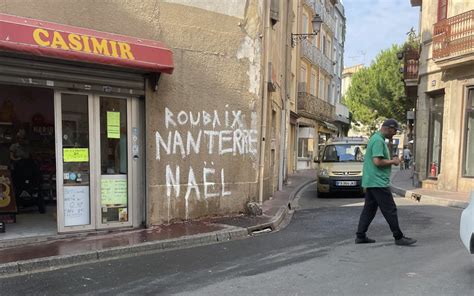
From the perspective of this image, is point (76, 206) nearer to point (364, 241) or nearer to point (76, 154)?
point (76, 154)

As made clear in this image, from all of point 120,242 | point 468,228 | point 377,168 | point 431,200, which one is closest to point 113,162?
point 120,242

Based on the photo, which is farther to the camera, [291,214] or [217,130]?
[291,214]

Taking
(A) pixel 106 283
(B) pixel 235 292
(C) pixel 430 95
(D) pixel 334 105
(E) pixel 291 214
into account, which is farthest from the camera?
(D) pixel 334 105

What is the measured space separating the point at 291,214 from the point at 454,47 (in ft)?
26.8

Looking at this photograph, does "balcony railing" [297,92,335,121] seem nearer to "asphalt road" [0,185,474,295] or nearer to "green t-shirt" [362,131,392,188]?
"asphalt road" [0,185,474,295]

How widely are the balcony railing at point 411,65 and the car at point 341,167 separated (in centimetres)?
538

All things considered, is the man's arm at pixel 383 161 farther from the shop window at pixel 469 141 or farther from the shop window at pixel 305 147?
the shop window at pixel 305 147

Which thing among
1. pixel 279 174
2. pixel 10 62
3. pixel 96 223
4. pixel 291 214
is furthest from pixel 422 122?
pixel 10 62

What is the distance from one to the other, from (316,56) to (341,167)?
61.0ft

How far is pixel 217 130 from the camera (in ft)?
29.4

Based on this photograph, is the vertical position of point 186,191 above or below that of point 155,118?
below

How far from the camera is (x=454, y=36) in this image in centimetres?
1435

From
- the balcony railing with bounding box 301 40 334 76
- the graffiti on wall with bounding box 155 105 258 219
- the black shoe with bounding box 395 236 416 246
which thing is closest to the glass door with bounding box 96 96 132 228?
the graffiti on wall with bounding box 155 105 258 219

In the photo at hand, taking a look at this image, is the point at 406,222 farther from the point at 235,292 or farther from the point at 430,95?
the point at 430,95
